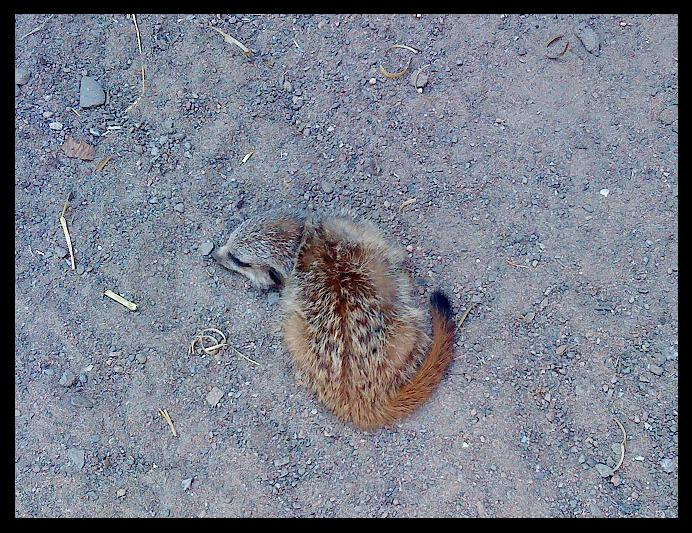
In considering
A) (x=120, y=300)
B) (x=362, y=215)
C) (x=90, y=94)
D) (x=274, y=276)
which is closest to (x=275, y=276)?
(x=274, y=276)

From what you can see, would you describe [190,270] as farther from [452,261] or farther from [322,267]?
[452,261]

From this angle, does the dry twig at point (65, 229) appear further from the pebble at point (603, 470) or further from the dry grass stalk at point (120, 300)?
the pebble at point (603, 470)

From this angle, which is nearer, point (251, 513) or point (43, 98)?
point (251, 513)

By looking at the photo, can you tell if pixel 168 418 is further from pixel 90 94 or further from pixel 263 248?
pixel 90 94

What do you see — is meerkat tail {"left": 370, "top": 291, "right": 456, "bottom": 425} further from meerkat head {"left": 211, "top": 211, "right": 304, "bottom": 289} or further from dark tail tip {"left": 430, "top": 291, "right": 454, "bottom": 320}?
meerkat head {"left": 211, "top": 211, "right": 304, "bottom": 289}

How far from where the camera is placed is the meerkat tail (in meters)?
2.72

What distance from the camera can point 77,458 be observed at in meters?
2.82

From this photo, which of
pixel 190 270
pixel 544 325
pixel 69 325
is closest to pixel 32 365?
pixel 69 325

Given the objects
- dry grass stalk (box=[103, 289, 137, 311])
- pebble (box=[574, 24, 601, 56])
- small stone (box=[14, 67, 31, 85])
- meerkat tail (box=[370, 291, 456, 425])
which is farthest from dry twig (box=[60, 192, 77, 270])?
pebble (box=[574, 24, 601, 56])

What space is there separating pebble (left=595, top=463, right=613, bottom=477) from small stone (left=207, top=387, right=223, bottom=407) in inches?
72.6

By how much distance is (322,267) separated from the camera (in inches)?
107

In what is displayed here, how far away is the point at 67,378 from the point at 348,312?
4.73 feet

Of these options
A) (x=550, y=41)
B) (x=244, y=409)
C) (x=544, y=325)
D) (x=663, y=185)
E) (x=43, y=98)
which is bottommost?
(x=244, y=409)
